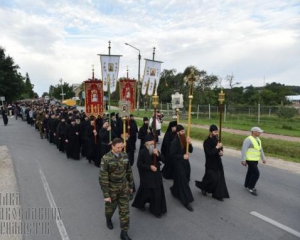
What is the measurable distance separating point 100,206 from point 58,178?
279 centimetres

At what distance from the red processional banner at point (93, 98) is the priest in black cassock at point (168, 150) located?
168 inches

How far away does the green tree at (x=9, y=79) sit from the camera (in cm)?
4653

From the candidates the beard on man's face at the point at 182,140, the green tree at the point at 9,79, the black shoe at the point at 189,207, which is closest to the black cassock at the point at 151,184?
the black shoe at the point at 189,207

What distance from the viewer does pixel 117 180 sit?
470cm

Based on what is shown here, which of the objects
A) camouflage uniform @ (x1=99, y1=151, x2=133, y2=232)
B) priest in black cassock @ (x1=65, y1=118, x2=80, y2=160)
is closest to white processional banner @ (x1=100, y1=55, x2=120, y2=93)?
priest in black cassock @ (x1=65, y1=118, x2=80, y2=160)

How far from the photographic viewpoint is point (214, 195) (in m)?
6.57

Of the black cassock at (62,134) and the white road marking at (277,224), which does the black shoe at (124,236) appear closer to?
the white road marking at (277,224)

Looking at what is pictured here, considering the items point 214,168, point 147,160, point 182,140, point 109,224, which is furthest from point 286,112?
point 109,224

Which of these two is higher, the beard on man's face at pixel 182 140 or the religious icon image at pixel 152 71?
the religious icon image at pixel 152 71

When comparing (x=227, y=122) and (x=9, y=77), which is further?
(x=9, y=77)

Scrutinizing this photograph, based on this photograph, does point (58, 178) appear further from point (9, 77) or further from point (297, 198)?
point (9, 77)

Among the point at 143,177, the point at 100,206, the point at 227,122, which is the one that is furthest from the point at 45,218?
the point at 227,122

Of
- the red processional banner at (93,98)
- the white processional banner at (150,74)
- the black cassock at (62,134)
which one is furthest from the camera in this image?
the black cassock at (62,134)

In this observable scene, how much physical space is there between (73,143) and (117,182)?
724 cm
